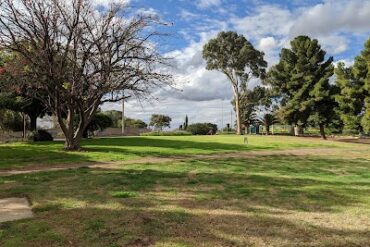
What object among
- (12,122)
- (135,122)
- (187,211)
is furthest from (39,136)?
(135,122)

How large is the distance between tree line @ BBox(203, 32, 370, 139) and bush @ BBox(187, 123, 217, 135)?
5.37 metres

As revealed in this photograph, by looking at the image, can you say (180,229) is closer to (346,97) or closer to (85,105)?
(85,105)

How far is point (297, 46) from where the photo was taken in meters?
45.7

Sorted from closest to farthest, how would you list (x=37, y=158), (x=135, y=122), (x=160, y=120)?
(x=37, y=158), (x=160, y=120), (x=135, y=122)

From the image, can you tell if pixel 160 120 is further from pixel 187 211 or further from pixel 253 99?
pixel 187 211

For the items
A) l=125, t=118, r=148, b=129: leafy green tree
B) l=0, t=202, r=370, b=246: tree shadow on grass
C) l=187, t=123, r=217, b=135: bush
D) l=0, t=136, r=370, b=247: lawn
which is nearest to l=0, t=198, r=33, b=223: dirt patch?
l=0, t=136, r=370, b=247: lawn

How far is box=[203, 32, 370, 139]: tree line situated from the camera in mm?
39156

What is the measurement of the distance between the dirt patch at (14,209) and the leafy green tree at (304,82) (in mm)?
37221

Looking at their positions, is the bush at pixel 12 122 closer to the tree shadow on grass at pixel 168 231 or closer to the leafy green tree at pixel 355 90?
the leafy green tree at pixel 355 90

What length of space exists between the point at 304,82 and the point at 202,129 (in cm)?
1872

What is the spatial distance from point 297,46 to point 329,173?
3172 centimetres

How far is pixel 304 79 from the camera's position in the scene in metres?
44.4

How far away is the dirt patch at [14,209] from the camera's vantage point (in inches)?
303

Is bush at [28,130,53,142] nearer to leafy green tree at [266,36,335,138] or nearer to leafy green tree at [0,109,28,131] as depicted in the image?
leafy green tree at [0,109,28,131]
